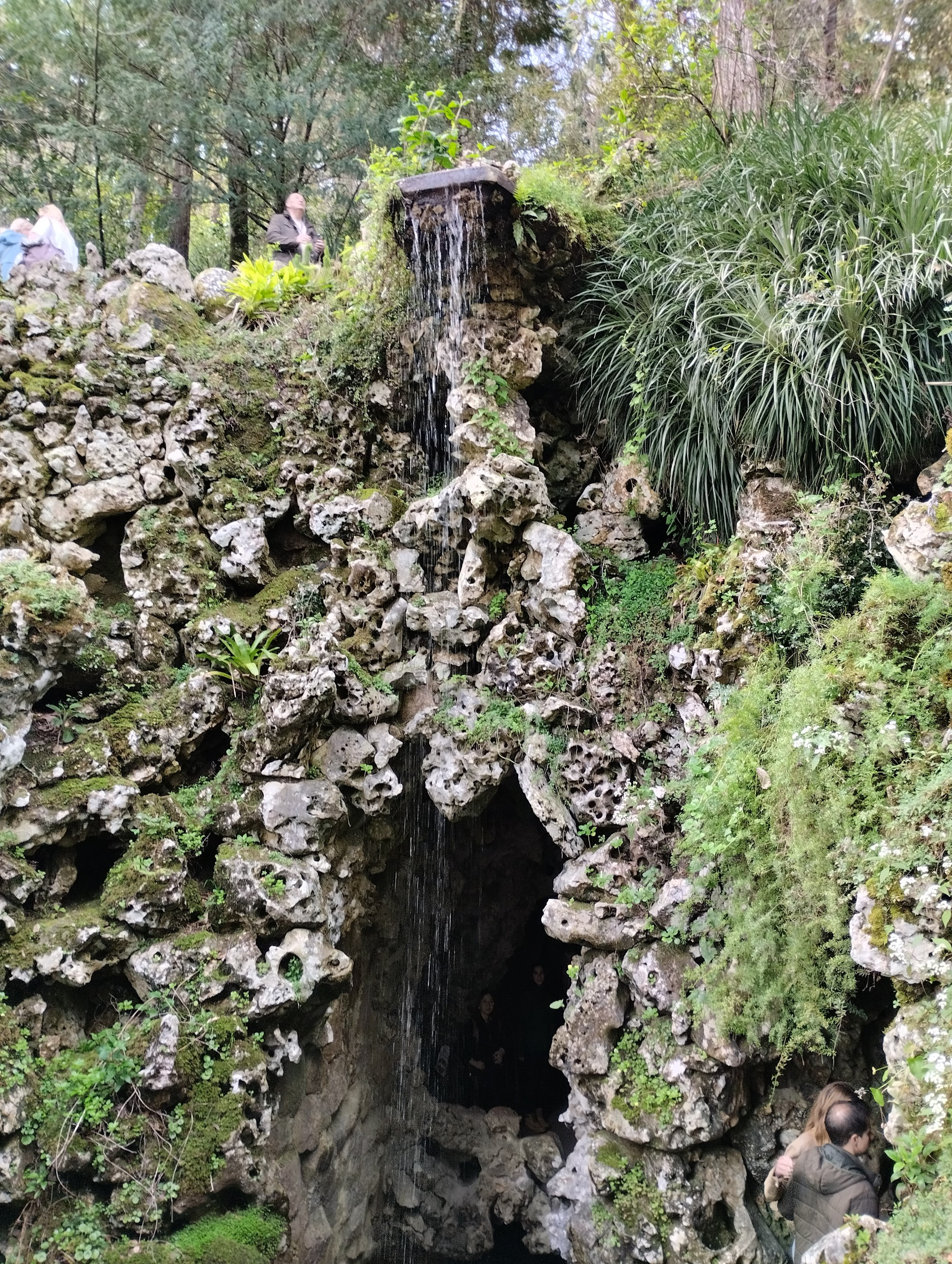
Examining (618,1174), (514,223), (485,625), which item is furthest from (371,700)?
(514,223)

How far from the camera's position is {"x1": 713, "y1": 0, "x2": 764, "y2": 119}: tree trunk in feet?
27.3

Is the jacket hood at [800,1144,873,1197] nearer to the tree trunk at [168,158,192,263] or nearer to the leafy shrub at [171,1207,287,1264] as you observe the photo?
the leafy shrub at [171,1207,287,1264]

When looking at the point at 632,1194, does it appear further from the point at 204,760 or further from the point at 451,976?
the point at 204,760

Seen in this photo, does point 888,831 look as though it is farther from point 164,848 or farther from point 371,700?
point 164,848

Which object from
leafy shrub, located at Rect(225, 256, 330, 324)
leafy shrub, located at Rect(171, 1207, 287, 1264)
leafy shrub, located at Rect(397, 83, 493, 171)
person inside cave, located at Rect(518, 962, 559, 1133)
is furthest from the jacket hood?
leafy shrub, located at Rect(225, 256, 330, 324)

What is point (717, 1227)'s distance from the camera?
5.46 m

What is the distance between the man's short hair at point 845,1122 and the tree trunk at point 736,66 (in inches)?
326

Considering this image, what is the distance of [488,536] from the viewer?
7219 mm

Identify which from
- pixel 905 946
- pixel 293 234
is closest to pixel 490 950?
pixel 905 946

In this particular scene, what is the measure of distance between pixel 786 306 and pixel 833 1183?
5681mm

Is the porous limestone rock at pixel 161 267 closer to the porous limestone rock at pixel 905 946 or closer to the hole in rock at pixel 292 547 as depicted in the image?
the hole in rock at pixel 292 547

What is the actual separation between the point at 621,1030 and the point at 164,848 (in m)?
3.37

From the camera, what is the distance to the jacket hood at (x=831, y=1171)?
4383 millimetres

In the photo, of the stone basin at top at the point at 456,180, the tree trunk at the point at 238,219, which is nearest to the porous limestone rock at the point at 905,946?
the stone basin at top at the point at 456,180
